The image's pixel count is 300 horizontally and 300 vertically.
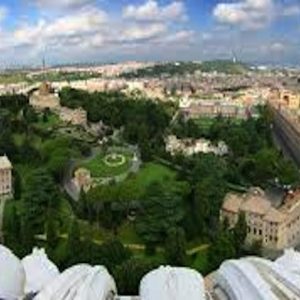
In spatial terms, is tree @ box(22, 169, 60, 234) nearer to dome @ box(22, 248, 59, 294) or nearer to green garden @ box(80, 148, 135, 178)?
green garden @ box(80, 148, 135, 178)

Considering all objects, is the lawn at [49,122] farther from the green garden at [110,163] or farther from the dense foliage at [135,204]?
the green garden at [110,163]

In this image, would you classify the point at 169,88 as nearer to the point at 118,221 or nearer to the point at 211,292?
the point at 118,221

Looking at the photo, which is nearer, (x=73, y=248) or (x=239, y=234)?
(x=73, y=248)

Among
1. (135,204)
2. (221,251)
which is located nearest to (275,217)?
(221,251)

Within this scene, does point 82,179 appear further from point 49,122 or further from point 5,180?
point 49,122

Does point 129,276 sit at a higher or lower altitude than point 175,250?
higher

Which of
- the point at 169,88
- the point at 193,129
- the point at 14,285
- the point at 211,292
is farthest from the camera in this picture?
the point at 169,88

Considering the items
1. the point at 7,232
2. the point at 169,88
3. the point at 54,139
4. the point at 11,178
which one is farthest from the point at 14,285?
the point at 169,88

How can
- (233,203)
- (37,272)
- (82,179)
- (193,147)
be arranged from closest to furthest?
(37,272) → (233,203) → (82,179) → (193,147)
